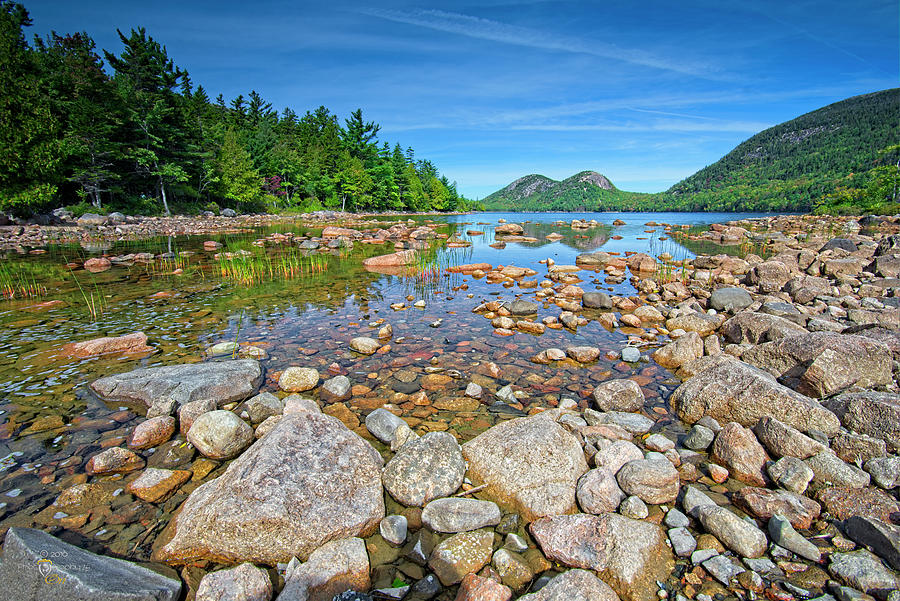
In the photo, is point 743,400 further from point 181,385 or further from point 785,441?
point 181,385

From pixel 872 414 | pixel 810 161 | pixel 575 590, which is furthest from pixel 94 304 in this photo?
pixel 810 161

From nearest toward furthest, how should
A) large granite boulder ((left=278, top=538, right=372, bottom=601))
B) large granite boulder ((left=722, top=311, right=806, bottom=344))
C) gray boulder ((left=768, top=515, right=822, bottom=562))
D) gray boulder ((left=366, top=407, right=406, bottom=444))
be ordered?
1. large granite boulder ((left=278, top=538, right=372, bottom=601))
2. gray boulder ((left=768, top=515, right=822, bottom=562))
3. gray boulder ((left=366, top=407, right=406, bottom=444))
4. large granite boulder ((left=722, top=311, right=806, bottom=344))

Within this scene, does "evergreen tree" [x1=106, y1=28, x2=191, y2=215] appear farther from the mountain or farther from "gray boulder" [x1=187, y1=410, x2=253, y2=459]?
the mountain

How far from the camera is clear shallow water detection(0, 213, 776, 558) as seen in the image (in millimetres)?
4680

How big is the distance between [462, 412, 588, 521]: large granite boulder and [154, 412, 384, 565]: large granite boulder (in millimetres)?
1237

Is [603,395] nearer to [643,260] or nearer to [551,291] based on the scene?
[551,291]

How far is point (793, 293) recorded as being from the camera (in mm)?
12438

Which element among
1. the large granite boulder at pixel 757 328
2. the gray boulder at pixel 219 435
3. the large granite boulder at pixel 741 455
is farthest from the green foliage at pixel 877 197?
the gray boulder at pixel 219 435

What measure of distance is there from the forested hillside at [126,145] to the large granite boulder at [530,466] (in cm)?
4670

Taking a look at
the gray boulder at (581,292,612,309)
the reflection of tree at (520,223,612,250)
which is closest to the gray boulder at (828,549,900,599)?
the gray boulder at (581,292,612,309)

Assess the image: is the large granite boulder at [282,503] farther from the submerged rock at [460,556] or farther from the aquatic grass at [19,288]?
the aquatic grass at [19,288]

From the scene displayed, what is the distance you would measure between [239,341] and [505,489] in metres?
7.43

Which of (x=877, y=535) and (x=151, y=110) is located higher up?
(x=151, y=110)

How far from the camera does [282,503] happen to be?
348cm
